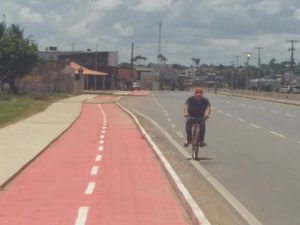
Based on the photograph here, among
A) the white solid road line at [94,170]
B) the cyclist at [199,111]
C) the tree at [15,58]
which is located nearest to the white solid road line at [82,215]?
the white solid road line at [94,170]

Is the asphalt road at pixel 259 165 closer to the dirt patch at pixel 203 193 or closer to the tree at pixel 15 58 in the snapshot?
the dirt patch at pixel 203 193

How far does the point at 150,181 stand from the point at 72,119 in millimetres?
20001

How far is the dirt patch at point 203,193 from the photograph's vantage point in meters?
9.73

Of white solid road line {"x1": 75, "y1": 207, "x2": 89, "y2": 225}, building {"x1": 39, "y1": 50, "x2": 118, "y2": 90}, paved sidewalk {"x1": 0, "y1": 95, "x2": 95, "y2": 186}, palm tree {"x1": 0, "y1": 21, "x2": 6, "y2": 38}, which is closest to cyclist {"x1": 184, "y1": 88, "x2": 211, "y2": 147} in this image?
paved sidewalk {"x1": 0, "y1": 95, "x2": 95, "y2": 186}

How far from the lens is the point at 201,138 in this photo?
57.4 ft

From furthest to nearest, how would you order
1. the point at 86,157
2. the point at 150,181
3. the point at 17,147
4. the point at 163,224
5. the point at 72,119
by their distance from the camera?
the point at 72,119, the point at 17,147, the point at 86,157, the point at 150,181, the point at 163,224

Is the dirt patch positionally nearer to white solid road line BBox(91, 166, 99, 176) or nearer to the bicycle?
the bicycle

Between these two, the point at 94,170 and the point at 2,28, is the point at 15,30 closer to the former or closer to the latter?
the point at 2,28

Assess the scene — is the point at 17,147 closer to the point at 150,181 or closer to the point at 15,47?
the point at 150,181

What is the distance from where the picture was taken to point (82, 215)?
31.5 ft

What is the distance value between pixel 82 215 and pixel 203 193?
118 inches

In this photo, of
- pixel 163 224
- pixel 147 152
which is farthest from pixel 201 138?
pixel 163 224

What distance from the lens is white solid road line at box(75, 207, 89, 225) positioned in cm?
909

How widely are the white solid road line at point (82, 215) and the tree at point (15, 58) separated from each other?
51.2m
